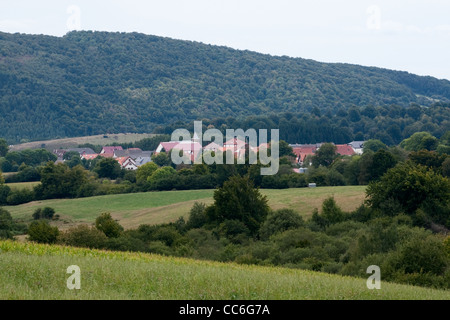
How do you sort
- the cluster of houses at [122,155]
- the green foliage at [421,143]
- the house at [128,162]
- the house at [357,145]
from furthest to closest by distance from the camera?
the house at [357,145] → the cluster of houses at [122,155] → the house at [128,162] → the green foliage at [421,143]

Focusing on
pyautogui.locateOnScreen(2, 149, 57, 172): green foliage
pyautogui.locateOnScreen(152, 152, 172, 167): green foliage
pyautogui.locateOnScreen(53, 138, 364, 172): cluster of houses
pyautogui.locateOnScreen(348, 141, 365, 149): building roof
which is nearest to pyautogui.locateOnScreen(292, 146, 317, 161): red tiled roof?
pyautogui.locateOnScreen(53, 138, 364, 172): cluster of houses

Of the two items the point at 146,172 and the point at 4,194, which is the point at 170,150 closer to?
the point at 146,172

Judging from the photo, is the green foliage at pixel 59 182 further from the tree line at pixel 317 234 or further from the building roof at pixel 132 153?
the building roof at pixel 132 153

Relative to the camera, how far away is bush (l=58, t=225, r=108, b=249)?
128ft

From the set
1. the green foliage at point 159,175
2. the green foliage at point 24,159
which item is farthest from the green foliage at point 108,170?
the green foliage at point 24,159

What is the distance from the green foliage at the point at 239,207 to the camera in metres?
56.3

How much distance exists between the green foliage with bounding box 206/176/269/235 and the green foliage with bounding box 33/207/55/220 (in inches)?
983

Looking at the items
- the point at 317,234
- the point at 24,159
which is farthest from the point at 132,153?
the point at 317,234

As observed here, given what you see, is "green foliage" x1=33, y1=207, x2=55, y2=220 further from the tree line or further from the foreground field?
the tree line

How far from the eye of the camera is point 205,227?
56344 mm

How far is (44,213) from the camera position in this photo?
74500mm

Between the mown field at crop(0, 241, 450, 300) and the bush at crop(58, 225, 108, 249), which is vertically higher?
the mown field at crop(0, 241, 450, 300)

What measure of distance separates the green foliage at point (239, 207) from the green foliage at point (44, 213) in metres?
25.0
